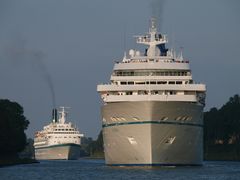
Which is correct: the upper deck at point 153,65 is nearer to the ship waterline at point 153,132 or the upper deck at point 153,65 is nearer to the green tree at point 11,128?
the ship waterline at point 153,132

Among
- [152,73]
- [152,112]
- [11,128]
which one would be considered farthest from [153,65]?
Answer: [11,128]

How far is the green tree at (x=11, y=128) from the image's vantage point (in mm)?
159925

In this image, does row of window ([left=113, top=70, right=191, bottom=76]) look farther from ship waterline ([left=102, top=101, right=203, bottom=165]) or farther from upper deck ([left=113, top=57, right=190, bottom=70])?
ship waterline ([left=102, top=101, right=203, bottom=165])

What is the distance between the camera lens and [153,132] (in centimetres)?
12556

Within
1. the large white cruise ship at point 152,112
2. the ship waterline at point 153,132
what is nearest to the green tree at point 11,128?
the large white cruise ship at point 152,112

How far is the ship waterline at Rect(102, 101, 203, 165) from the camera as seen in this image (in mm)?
126062

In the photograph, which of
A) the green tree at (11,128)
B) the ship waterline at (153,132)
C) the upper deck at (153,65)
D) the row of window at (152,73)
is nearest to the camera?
the ship waterline at (153,132)

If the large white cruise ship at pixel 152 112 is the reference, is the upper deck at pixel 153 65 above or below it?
above

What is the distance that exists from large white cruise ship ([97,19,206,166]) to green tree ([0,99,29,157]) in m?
28.2

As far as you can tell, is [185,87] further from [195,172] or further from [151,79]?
[195,172]

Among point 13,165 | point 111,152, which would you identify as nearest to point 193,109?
point 111,152

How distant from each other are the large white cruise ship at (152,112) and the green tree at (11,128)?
1108 inches

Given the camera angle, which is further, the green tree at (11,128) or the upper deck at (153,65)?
the green tree at (11,128)

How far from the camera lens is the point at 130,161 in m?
129
